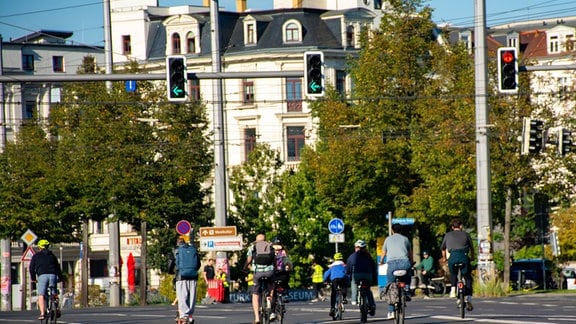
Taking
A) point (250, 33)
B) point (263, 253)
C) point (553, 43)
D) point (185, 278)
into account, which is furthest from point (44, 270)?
point (553, 43)

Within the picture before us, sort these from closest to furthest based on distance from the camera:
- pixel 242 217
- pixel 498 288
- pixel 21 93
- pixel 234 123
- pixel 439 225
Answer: pixel 498 288 → pixel 439 225 → pixel 242 217 → pixel 234 123 → pixel 21 93

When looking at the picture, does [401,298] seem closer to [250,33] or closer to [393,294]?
[393,294]

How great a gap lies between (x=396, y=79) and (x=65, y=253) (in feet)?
141

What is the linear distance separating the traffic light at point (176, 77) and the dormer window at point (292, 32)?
196 feet

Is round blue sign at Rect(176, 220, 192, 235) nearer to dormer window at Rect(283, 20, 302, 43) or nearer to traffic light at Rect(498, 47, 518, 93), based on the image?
traffic light at Rect(498, 47, 518, 93)

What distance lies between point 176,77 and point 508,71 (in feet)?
A: 22.6

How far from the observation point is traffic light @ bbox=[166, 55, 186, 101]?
31.0m

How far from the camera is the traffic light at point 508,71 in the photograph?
3167cm

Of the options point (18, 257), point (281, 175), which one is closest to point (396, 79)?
point (281, 175)

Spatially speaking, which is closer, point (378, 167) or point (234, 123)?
point (378, 167)

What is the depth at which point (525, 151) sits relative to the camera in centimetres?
4516

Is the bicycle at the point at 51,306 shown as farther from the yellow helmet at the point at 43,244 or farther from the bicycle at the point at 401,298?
the bicycle at the point at 401,298

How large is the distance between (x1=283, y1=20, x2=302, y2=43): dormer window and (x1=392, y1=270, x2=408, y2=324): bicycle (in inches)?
2645

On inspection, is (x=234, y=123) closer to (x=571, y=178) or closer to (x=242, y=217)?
(x=242, y=217)
